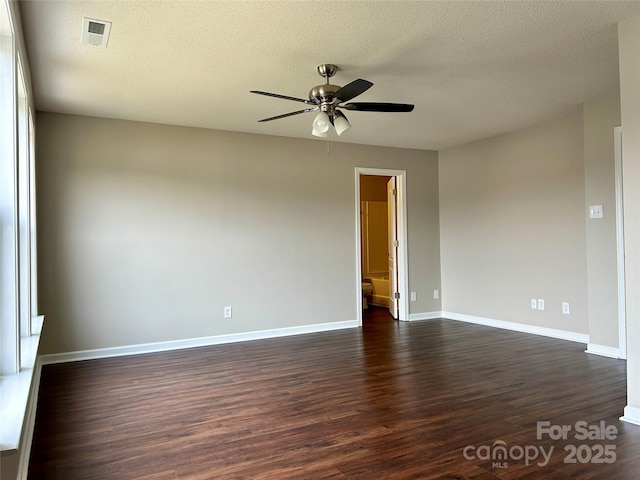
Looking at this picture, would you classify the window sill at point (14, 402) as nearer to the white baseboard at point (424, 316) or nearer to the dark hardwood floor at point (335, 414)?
the dark hardwood floor at point (335, 414)

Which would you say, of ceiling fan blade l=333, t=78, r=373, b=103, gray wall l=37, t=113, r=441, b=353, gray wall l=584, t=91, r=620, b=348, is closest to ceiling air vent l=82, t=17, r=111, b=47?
ceiling fan blade l=333, t=78, r=373, b=103

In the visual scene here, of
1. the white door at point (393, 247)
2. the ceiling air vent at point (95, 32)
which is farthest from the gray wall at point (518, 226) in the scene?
the ceiling air vent at point (95, 32)

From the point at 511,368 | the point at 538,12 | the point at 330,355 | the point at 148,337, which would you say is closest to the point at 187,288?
the point at 148,337

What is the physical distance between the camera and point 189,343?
4.82 metres

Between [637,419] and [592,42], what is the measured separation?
2523mm

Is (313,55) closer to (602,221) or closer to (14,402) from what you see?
(14,402)

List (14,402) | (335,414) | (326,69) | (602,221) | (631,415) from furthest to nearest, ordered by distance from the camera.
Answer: (602,221), (326,69), (335,414), (631,415), (14,402)

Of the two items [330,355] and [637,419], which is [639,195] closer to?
[637,419]

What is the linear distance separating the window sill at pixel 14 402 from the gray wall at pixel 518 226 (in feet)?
16.4

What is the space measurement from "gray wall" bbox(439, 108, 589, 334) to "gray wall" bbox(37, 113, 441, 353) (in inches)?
53.6

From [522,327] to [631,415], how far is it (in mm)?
2709

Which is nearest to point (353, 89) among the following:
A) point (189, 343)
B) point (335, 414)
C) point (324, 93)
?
point (324, 93)

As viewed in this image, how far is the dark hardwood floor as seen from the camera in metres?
2.19

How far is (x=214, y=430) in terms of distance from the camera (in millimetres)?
2639
